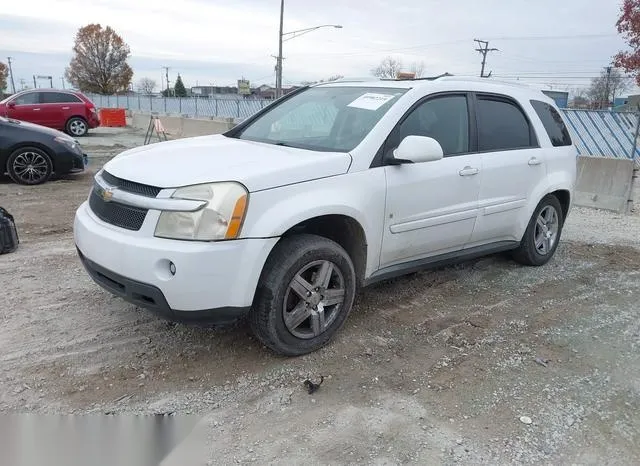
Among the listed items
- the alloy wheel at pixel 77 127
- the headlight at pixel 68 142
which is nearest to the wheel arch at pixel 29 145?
the headlight at pixel 68 142

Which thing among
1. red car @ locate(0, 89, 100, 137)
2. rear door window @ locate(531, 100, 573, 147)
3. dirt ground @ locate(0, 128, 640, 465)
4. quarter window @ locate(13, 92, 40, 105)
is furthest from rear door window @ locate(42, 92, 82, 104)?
rear door window @ locate(531, 100, 573, 147)

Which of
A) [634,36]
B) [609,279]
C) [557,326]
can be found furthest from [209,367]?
[634,36]

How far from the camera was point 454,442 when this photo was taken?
2.79m

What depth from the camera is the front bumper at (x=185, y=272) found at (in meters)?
3.00

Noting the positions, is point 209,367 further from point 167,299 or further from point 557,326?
point 557,326

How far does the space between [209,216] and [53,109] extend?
1886 cm

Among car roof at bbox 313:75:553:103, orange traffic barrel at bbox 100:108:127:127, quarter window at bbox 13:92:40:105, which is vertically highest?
car roof at bbox 313:75:553:103

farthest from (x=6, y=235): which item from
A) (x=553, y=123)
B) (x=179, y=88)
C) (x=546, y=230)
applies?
(x=179, y=88)

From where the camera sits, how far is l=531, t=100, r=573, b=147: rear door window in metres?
5.25

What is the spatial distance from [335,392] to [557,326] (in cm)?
198

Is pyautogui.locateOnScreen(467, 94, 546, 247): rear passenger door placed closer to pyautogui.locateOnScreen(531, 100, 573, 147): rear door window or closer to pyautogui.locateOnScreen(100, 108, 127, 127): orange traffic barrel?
pyautogui.locateOnScreen(531, 100, 573, 147): rear door window

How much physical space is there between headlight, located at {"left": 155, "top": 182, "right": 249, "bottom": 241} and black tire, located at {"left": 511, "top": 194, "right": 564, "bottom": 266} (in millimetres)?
3216

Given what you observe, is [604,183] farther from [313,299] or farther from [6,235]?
[6,235]

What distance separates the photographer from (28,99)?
1883 centimetres
